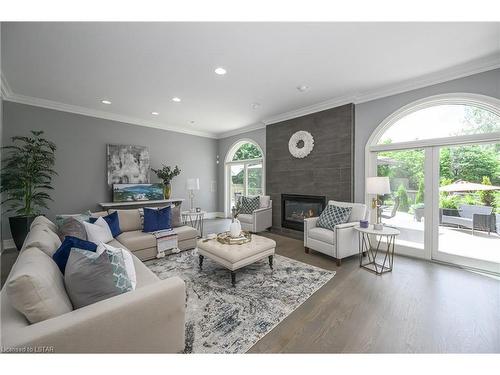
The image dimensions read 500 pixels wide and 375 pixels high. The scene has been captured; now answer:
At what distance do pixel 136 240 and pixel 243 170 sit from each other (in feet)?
13.4

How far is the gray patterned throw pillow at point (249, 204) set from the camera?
5051mm

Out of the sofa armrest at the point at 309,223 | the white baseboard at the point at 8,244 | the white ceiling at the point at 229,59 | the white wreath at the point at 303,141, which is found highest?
the white ceiling at the point at 229,59

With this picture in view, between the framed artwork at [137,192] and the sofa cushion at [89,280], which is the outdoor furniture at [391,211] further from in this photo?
the framed artwork at [137,192]

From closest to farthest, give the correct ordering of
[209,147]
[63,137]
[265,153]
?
[63,137] < [265,153] < [209,147]

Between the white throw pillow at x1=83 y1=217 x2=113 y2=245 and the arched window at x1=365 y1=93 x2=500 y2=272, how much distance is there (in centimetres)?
442

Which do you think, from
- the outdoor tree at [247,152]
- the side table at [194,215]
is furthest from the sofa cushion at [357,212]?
the outdoor tree at [247,152]

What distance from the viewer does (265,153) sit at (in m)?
5.48

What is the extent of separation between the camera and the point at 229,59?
256cm

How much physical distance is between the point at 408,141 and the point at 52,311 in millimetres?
4443

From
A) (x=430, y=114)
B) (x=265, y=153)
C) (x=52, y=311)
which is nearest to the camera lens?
(x=52, y=311)

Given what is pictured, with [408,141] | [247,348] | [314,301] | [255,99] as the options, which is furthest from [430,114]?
[247,348]

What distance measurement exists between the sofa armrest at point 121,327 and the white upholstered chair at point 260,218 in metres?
3.39
